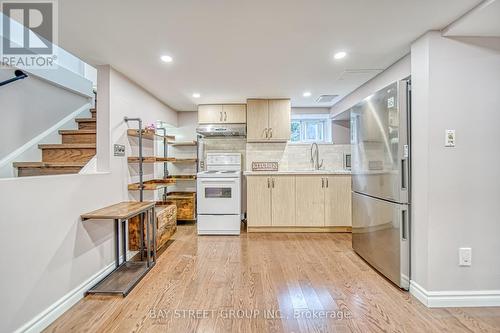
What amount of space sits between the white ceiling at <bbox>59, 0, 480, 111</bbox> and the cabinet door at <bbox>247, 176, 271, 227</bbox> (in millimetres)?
1585

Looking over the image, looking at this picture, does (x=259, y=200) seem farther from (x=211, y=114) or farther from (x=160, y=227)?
(x=211, y=114)

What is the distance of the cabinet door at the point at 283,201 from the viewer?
3.83 metres

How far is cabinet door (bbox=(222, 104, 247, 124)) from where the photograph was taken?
13.9ft

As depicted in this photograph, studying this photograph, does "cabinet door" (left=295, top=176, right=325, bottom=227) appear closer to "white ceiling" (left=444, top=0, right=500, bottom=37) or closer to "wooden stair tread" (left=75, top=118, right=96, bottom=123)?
"white ceiling" (left=444, top=0, right=500, bottom=37)

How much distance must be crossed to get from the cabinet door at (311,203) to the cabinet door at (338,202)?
8 cm

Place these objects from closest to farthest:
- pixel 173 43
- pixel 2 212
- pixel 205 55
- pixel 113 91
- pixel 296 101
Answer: pixel 2 212 < pixel 173 43 < pixel 205 55 < pixel 113 91 < pixel 296 101

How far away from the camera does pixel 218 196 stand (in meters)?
3.80

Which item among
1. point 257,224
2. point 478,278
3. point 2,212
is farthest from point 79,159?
point 478,278

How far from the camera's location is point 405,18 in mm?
1760

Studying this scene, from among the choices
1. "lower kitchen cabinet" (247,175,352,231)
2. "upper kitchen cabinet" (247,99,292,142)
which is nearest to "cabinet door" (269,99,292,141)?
"upper kitchen cabinet" (247,99,292,142)

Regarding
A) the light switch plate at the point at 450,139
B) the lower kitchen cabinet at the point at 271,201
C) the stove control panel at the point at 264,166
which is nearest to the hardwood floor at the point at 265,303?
the lower kitchen cabinet at the point at 271,201

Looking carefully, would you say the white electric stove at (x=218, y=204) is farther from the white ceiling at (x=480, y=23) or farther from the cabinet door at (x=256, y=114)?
the white ceiling at (x=480, y=23)

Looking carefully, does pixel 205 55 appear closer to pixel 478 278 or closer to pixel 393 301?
pixel 393 301

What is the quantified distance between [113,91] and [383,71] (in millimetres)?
3027
